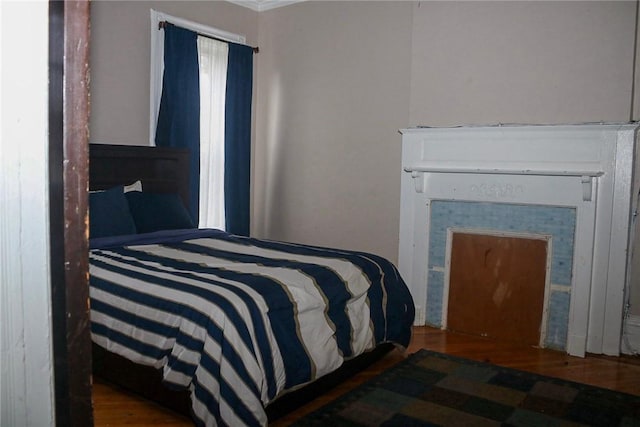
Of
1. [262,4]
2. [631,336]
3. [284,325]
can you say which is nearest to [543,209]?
[631,336]

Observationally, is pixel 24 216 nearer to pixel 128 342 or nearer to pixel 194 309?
pixel 194 309

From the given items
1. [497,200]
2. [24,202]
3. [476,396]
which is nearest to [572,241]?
[497,200]

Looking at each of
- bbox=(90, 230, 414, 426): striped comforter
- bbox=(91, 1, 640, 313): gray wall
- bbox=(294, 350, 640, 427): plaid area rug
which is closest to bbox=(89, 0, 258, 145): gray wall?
bbox=(91, 1, 640, 313): gray wall

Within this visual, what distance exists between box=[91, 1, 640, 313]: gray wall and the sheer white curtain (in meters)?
0.28

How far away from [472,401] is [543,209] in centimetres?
156

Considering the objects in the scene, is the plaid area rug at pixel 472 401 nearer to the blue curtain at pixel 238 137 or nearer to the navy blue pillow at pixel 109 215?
the navy blue pillow at pixel 109 215

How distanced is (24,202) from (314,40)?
4410 mm

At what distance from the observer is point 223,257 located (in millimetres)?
3043

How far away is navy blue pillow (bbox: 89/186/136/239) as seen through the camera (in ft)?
11.4

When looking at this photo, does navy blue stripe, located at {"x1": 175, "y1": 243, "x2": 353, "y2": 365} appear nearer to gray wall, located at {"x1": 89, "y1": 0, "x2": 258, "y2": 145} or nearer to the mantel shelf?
the mantel shelf

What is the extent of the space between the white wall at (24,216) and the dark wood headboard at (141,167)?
11.6ft

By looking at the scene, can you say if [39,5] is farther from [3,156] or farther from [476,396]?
[476,396]

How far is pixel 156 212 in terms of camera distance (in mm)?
3875

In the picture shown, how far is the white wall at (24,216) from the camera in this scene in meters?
0.59
